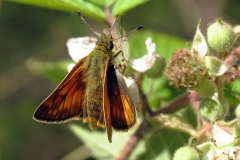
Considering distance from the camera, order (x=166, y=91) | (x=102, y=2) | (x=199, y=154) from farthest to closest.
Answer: (x=166, y=91)
(x=102, y=2)
(x=199, y=154)

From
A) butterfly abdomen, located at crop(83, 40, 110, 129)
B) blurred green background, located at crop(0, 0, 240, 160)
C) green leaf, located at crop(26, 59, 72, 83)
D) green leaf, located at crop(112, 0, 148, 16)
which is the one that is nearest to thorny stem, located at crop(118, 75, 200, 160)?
butterfly abdomen, located at crop(83, 40, 110, 129)

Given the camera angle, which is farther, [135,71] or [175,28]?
[175,28]

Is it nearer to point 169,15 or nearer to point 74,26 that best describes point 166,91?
point 74,26

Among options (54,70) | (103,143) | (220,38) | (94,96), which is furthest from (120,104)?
(54,70)

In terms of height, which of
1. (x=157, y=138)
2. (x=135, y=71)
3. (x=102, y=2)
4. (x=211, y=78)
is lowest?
(x=157, y=138)

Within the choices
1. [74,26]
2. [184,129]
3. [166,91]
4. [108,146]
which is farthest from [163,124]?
[74,26]

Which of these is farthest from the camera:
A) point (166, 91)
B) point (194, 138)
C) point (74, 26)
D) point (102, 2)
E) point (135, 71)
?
point (74, 26)

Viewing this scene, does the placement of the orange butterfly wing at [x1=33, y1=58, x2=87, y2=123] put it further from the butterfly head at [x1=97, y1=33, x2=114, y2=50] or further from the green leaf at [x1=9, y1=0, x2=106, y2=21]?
the green leaf at [x1=9, y1=0, x2=106, y2=21]
